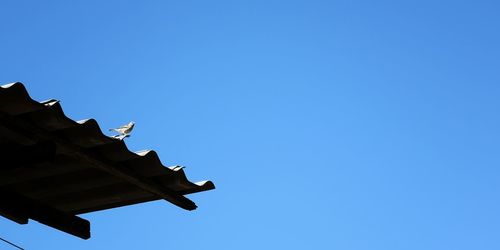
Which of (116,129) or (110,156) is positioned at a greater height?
(116,129)

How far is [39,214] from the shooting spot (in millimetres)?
6957

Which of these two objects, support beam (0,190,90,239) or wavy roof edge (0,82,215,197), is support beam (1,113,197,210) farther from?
support beam (0,190,90,239)

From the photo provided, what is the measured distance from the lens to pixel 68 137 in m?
5.73

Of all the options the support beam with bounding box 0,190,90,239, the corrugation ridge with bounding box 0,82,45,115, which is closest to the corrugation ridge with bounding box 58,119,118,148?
the corrugation ridge with bounding box 0,82,45,115

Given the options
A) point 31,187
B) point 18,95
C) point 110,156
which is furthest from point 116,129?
point 18,95

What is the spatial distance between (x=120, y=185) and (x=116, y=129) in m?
0.53

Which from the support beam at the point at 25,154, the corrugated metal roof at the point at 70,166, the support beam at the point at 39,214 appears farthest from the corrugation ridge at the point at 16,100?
the support beam at the point at 39,214

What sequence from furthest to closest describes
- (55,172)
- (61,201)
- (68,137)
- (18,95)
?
(61,201), (55,172), (68,137), (18,95)

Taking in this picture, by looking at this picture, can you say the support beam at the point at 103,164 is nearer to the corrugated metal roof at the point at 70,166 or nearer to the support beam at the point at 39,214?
the corrugated metal roof at the point at 70,166

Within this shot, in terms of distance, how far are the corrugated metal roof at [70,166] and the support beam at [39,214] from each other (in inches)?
1.9

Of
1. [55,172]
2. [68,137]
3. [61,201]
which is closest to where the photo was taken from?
[68,137]

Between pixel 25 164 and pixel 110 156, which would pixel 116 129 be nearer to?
pixel 110 156

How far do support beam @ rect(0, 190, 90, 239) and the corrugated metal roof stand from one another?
47 millimetres

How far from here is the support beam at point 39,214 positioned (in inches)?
259
